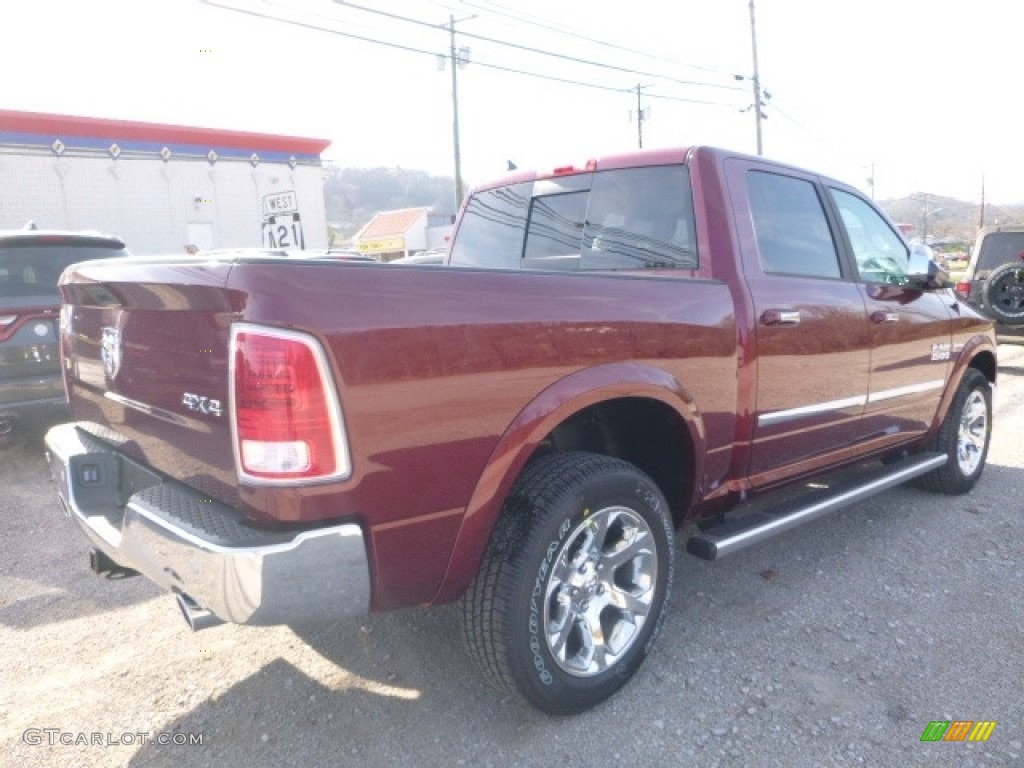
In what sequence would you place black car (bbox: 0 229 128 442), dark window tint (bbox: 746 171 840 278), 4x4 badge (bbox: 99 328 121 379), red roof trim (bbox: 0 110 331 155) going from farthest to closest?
red roof trim (bbox: 0 110 331 155)
black car (bbox: 0 229 128 442)
dark window tint (bbox: 746 171 840 278)
4x4 badge (bbox: 99 328 121 379)

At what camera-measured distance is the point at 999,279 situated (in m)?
8.95

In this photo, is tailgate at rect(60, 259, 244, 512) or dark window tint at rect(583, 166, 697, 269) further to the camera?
dark window tint at rect(583, 166, 697, 269)

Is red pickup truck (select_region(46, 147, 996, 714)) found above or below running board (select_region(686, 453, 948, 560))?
above

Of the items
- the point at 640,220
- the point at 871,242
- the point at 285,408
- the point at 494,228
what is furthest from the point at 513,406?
the point at 871,242

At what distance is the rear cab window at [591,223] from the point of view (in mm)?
3096

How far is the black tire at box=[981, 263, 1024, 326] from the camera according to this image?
29.1 feet

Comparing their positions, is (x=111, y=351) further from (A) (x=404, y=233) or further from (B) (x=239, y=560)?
(A) (x=404, y=233)

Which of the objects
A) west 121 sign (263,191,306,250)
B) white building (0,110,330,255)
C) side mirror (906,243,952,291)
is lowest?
side mirror (906,243,952,291)

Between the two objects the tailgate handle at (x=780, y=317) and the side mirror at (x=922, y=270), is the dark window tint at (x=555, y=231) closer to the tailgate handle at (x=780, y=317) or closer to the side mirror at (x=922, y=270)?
the tailgate handle at (x=780, y=317)

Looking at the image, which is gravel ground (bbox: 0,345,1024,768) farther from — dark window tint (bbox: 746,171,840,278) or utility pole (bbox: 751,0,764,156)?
utility pole (bbox: 751,0,764,156)

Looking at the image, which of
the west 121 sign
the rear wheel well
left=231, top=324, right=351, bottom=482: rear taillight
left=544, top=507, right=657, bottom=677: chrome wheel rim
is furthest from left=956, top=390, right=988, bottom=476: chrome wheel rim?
the west 121 sign

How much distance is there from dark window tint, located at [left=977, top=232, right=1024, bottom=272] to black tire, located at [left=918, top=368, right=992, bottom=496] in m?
6.37

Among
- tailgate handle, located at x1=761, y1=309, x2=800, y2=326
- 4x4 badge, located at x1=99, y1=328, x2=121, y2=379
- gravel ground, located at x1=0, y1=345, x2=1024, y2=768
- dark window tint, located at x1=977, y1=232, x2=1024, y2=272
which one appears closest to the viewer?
gravel ground, located at x1=0, y1=345, x2=1024, y2=768

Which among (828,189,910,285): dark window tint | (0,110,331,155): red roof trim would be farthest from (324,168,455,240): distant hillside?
(828,189,910,285): dark window tint
